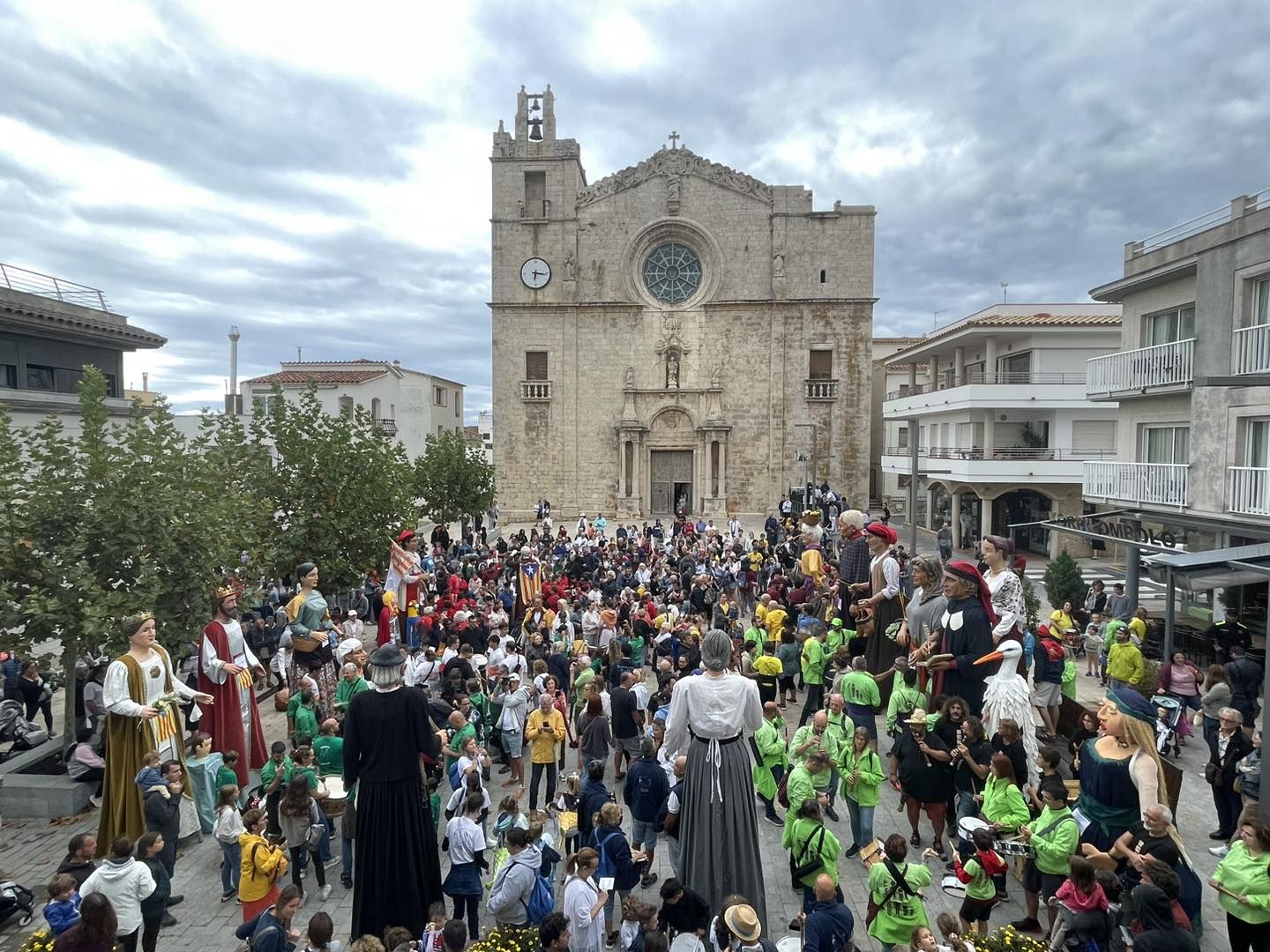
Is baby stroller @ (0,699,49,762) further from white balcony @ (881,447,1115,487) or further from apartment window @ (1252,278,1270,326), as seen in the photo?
white balcony @ (881,447,1115,487)

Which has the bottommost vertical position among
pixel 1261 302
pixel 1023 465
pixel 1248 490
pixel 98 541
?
pixel 98 541

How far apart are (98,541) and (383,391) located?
112ft

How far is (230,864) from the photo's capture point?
22.1 feet

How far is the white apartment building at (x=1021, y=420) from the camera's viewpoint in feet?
81.9

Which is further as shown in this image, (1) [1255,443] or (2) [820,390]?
(2) [820,390]

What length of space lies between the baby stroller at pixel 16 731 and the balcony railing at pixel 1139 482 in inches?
772

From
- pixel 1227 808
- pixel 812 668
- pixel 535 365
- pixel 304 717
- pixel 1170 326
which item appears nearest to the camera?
pixel 1227 808

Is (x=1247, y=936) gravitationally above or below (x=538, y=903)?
above

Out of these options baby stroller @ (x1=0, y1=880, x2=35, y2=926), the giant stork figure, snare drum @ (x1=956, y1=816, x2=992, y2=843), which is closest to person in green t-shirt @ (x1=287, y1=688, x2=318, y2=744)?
baby stroller @ (x1=0, y1=880, x2=35, y2=926)

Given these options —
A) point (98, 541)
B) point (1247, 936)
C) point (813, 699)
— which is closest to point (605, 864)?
point (1247, 936)

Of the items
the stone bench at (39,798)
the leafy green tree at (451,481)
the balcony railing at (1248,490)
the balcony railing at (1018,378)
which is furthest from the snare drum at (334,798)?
the balcony railing at (1018,378)

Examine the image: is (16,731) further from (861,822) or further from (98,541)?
(861,822)

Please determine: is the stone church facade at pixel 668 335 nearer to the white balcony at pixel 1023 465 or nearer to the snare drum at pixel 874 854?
the white balcony at pixel 1023 465

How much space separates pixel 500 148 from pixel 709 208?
10.2m
